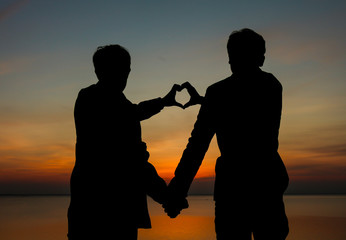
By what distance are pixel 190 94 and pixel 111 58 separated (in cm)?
135

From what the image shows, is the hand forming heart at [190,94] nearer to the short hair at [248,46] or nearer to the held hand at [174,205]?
the short hair at [248,46]

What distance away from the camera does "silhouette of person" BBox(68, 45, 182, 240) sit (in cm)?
329

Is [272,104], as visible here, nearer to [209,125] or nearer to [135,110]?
[209,125]

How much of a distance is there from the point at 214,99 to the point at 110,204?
1.41 meters

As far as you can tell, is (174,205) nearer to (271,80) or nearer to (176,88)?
(176,88)

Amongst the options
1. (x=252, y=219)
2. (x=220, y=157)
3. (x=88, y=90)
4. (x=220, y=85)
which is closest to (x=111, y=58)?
(x=88, y=90)

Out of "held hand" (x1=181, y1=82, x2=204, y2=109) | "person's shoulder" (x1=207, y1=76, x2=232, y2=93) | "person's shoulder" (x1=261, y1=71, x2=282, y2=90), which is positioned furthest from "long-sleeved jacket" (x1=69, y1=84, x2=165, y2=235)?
"person's shoulder" (x1=261, y1=71, x2=282, y2=90)

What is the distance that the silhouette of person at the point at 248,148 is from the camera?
10.6 ft

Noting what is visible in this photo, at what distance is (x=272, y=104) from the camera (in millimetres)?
3436

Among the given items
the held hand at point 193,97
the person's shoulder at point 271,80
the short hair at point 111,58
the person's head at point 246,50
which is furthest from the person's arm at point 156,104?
the person's shoulder at point 271,80

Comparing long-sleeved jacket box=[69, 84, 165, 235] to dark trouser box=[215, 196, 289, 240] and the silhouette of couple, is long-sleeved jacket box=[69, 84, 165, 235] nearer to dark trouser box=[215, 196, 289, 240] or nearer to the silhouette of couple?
the silhouette of couple

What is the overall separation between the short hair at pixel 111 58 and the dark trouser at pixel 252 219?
1.62 meters

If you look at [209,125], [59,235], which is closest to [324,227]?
[59,235]

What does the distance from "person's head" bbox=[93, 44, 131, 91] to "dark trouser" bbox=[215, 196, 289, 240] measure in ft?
4.98
